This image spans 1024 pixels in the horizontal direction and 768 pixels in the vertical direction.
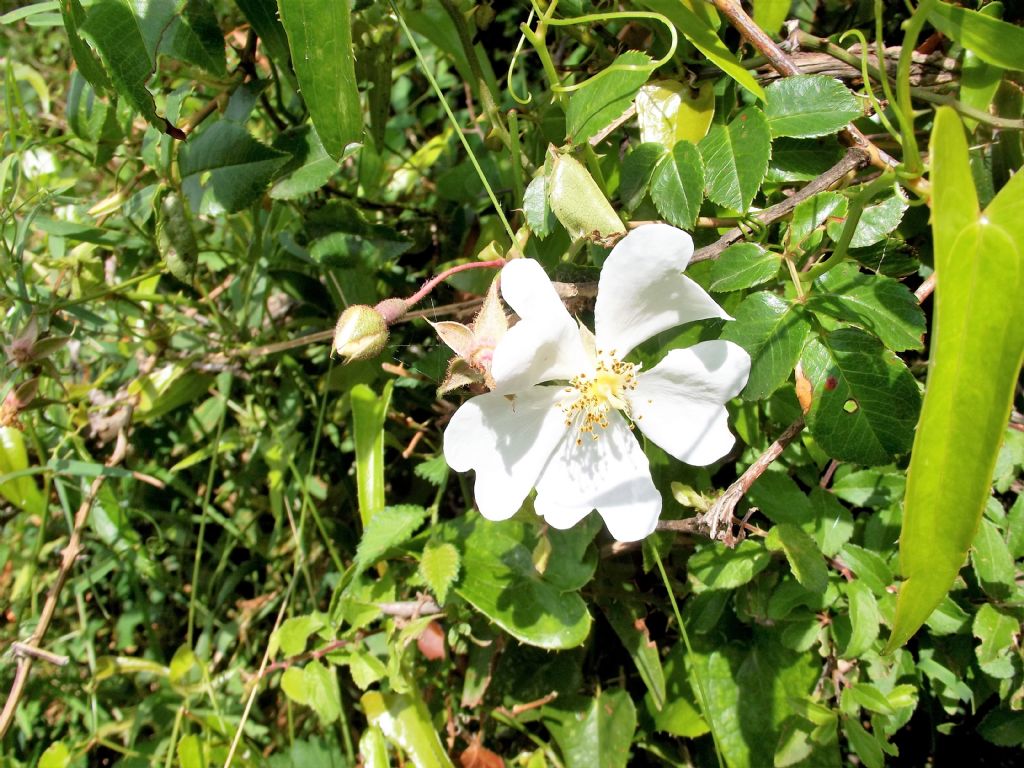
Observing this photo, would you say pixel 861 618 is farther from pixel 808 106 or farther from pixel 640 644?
pixel 808 106

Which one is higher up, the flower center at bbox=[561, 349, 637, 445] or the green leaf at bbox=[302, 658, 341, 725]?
the flower center at bbox=[561, 349, 637, 445]

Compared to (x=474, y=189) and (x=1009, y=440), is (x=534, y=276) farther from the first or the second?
(x=1009, y=440)

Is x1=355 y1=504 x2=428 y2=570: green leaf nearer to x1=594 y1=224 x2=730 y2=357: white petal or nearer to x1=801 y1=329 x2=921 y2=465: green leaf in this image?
x1=594 y1=224 x2=730 y2=357: white petal

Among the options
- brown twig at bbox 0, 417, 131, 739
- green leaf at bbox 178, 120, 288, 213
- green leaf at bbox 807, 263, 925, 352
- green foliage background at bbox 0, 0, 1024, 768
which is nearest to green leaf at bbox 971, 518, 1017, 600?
green foliage background at bbox 0, 0, 1024, 768

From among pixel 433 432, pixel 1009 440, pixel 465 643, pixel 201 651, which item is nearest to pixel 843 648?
pixel 1009 440

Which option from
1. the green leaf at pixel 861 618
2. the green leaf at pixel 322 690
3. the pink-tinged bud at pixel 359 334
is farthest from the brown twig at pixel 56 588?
the green leaf at pixel 861 618
